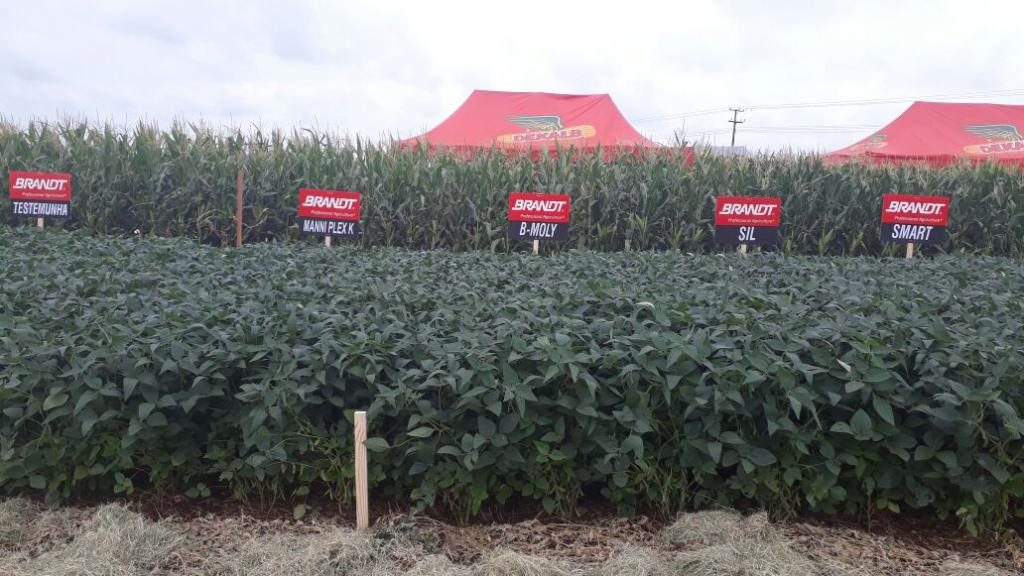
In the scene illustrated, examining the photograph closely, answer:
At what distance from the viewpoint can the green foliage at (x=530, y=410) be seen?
2.88 m

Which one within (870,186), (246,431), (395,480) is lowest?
(395,480)

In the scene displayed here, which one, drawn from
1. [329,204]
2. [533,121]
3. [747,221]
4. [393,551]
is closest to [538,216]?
[329,204]

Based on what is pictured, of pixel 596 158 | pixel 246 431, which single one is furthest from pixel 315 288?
pixel 596 158

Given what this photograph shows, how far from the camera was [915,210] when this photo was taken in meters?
10.3

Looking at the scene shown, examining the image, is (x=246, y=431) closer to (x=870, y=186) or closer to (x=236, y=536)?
(x=236, y=536)

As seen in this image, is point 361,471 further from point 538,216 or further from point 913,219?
point 913,219

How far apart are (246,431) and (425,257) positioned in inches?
148

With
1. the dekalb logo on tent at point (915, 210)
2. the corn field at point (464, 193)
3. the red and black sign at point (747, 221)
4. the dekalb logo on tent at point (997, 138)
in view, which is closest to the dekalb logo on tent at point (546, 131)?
the corn field at point (464, 193)

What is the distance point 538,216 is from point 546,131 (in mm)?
8520

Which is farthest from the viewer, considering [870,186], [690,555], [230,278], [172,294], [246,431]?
[870,186]

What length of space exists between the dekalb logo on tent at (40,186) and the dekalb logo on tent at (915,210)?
11.1m

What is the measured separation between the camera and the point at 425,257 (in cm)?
662

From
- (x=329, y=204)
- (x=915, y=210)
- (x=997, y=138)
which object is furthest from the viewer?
(x=997, y=138)

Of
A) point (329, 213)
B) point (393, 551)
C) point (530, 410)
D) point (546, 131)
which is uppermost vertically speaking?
point (546, 131)
